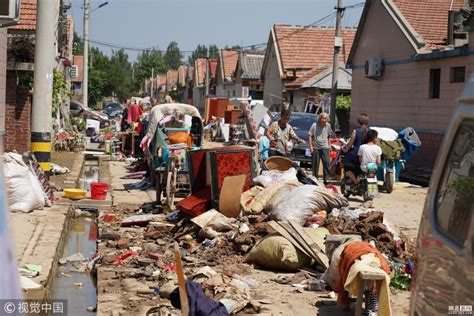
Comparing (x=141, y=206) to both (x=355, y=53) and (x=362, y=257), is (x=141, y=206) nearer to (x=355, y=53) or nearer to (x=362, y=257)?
(x=362, y=257)

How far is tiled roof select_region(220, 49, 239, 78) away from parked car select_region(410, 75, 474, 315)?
69.0 m

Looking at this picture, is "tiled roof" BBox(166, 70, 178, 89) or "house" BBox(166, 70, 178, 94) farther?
"tiled roof" BBox(166, 70, 178, 89)

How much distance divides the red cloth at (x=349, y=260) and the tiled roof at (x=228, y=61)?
65.2m

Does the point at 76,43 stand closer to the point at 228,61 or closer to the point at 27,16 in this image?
the point at 228,61

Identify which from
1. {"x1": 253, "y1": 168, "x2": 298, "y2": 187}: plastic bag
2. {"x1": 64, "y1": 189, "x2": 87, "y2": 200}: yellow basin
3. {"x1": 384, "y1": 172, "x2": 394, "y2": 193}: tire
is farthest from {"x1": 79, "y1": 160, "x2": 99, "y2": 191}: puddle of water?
{"x1": 384, "y1": 172, "x2": 394, "y2": 193}: tire

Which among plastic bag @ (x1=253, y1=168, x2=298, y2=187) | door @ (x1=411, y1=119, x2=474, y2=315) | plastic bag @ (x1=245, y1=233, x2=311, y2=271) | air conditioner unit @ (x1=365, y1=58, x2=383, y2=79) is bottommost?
plastic bag @ (x1=245, y1=233, x2=311, y2=271)

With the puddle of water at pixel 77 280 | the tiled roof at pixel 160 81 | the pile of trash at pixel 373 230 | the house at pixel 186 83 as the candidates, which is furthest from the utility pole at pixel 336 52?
the tiled roof at pixel 160 81

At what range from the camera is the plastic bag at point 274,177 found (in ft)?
42.7

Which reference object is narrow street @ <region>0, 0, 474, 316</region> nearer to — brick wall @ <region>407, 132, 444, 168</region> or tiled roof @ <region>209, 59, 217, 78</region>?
brick wall @ <region>407, 132, 444, 168</region>

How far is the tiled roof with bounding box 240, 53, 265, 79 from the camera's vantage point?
6294cm

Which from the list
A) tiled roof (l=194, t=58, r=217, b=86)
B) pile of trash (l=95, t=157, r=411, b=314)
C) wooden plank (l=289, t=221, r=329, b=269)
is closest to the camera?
pile of trash (l=95, t=157, r=411, b=314)

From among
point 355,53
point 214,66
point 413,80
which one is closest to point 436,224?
point 413,80

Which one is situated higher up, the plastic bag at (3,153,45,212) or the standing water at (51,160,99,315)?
the plastic bag at (3,153,45,212)

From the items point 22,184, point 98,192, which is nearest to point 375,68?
point 98,192
